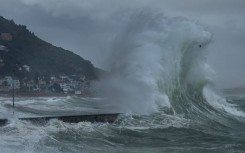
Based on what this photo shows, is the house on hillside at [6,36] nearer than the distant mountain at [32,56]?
No

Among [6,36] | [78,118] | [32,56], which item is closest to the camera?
[78,118]

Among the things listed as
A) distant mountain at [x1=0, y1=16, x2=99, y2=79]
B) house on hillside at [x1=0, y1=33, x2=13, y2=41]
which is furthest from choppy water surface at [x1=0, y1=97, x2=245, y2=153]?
house on hillside at [x1=0, y1=33, x2=13, y2=41]

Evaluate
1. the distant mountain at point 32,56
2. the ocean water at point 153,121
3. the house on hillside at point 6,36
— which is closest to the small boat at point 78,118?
Result: the ocean water at point 153,121

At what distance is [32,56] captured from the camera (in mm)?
95875

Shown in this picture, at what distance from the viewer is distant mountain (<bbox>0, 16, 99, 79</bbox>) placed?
80438 millimetres

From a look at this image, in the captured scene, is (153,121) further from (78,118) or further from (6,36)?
(6,36)

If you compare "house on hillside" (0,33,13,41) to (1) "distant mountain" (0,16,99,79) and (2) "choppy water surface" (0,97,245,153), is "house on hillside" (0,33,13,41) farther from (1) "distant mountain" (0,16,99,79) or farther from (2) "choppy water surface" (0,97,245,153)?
(2) "choppy water surface" (0,97,245,153)

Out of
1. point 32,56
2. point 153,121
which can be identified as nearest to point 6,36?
point 32,56

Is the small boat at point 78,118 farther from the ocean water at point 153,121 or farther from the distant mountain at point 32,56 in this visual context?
the distant mountain at point 32,56

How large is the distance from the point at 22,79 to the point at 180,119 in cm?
5492

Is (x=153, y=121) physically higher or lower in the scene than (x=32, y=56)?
lower

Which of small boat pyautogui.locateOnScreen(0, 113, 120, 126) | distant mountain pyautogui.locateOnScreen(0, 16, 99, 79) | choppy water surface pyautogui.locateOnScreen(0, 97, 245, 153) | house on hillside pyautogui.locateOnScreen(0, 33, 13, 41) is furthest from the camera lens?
house on hillside pyautogui.locateOnScreen(0, 33, 13, 41)

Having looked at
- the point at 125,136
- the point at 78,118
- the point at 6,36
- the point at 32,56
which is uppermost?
the point at 6,36

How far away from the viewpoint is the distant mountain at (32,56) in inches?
3167
